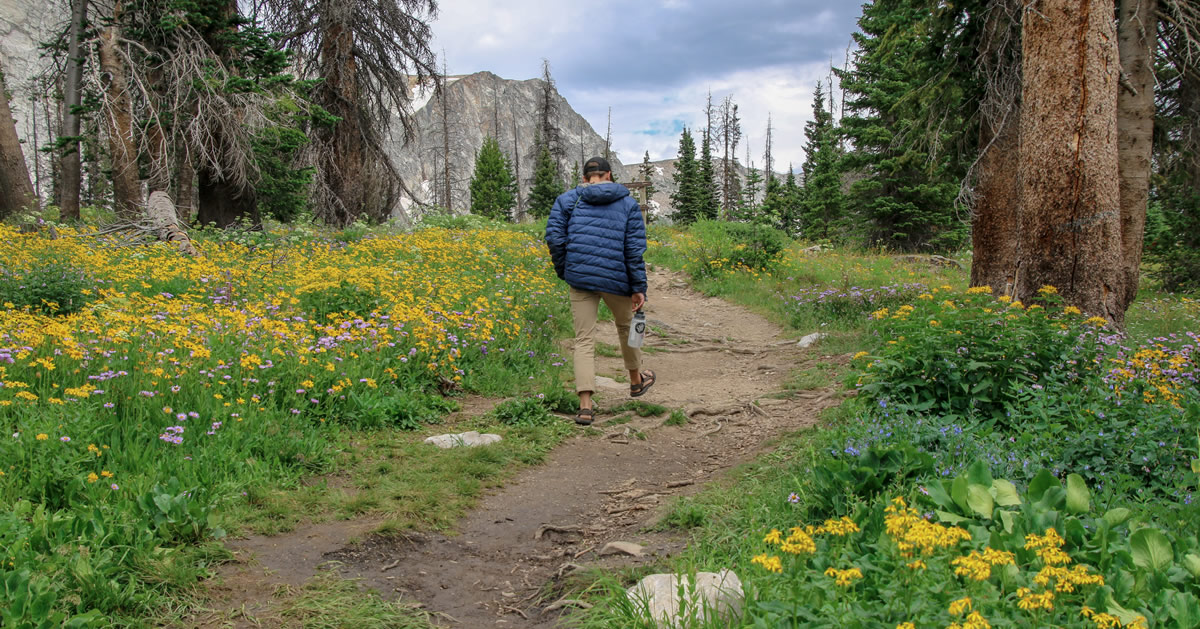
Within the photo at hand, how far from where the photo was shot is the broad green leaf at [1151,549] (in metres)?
2.28

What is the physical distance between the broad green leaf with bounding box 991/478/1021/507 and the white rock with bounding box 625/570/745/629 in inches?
43.5

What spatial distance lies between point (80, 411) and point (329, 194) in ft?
45.7

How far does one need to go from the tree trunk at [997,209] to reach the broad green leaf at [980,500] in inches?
257

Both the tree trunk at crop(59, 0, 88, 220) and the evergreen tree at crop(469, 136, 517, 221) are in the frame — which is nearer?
the tree trunk at crop(59, 0, 88, 220)

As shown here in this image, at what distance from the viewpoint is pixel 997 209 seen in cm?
848

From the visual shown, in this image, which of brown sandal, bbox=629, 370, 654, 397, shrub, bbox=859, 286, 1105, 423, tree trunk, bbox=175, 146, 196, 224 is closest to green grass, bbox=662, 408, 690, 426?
brown sandal, bbox=629, 370, 654, 397

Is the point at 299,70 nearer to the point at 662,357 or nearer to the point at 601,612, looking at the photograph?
the point at 662,357

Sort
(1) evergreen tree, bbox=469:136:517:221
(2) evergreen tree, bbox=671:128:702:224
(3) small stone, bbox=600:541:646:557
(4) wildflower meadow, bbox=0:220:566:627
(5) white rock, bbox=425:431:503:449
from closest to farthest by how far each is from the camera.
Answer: (4) wildflower meadow, bbox=0:220:566:627, (3) small stone, bbox=600:541:646:557, (5) white rock, bbox=425:431:503:449, (2) evergreen tree, bbox=671:128:702:224, (1) evergreen tree, bbox=469:136:517:221

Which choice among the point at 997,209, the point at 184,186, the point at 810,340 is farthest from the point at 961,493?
the point at 184,186

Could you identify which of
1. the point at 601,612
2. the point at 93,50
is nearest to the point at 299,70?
the point at 93,50

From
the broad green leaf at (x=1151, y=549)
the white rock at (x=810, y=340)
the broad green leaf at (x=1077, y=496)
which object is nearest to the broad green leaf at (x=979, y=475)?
the broad green leaf at (x=1077, y=496)

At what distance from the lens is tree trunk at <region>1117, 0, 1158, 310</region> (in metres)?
7.34

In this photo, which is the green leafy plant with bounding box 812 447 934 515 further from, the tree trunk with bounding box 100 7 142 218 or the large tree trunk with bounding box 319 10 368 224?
the large tree trunk with bounding box 319 10 368 224

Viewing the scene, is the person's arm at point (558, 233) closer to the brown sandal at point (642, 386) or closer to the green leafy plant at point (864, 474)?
the brown sandal at point (642, 386)
